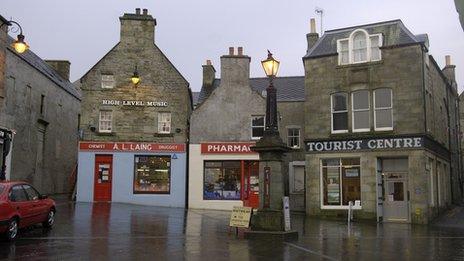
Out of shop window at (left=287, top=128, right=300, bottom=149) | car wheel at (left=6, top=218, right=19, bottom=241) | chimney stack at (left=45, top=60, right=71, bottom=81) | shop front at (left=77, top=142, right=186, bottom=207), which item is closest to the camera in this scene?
car wheel at (left=6, top=218, right=19, bottom=241)

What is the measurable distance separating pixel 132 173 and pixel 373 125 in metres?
13.4

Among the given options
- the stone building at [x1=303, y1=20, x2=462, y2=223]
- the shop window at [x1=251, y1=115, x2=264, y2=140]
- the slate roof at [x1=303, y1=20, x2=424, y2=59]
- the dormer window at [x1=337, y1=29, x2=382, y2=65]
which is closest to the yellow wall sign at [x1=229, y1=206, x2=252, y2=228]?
the stone building at [x1=303, y1=20, x2=462, y2=223]

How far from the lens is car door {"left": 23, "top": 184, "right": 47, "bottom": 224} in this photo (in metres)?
14.6

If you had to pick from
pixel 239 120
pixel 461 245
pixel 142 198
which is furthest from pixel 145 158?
pixel 461 245

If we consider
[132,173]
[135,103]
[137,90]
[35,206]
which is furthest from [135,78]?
[35,206]

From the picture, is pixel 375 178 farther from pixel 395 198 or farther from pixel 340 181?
pixel 340 181

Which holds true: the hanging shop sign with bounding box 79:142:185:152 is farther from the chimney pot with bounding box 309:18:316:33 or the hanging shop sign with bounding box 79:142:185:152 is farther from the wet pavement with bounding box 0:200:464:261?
the chimney pot with bounding box 309:18:316:33

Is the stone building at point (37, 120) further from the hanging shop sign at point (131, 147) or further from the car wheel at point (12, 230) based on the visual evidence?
the car wheel at point (12, 230)

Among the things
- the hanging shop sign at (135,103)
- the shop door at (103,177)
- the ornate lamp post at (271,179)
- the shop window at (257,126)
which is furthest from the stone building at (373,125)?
the shop door at (103,177)

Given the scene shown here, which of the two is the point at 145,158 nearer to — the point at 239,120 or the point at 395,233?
the point at 239,120

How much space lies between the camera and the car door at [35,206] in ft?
48.0

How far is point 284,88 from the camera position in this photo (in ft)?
112

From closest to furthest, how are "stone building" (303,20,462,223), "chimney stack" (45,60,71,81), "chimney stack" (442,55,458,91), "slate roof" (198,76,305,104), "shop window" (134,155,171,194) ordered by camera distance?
"stone building" (303,20,462,223) → "shop window" (134,155,171,194) → "slate roof" (198,76,305,104) → "chimney stack" (442,55,458,91) → "chimney stack" (45,60,71,81)

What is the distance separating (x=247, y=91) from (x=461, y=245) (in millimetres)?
16496
